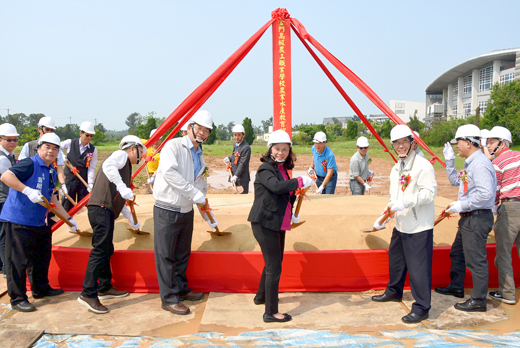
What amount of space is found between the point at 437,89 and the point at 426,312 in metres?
60.3

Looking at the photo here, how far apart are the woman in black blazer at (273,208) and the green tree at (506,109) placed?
28.5 m

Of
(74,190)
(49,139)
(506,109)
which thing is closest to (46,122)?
(74,190)

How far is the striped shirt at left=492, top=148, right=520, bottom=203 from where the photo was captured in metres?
3.81

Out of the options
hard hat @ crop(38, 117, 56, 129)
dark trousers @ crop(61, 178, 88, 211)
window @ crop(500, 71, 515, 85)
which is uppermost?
window @ crop(500, 71, 515, 85)

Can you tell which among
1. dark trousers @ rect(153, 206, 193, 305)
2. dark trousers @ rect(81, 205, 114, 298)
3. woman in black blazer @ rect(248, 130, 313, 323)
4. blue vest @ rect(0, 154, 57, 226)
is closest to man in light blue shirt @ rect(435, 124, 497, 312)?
woman in black blazer @ rect(248, 130, 313, 323)

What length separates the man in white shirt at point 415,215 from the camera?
128 inches

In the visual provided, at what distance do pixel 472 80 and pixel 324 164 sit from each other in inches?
1790

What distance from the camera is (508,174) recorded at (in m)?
3.86

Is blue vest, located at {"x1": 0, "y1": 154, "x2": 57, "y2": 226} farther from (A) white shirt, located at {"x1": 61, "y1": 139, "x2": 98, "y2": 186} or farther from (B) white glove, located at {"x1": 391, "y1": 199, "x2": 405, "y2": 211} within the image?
(B) white glove, located at {"x1": 391, "y1": 199, "x2": 405, "y2": 211}

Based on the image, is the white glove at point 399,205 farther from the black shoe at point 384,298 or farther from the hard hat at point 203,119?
the hard hat at point 203,119

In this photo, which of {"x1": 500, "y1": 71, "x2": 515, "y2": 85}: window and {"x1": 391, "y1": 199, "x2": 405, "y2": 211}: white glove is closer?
{"x1": 391, "y1": 199, "x2": 405, "y2": 211}: white glove

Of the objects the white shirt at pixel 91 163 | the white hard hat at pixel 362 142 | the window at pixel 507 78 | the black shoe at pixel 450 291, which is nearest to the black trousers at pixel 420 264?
the black shoe at pixel 450 291

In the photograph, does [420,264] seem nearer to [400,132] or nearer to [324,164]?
[400,132]

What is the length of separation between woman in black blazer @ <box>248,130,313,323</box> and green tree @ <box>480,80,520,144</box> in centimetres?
2852
